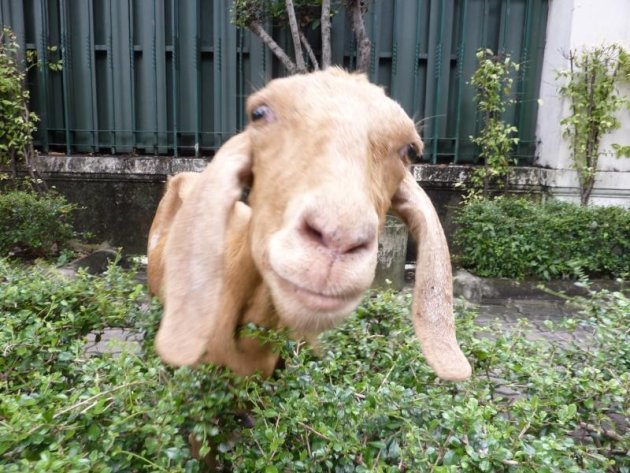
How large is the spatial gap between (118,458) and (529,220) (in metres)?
6.44

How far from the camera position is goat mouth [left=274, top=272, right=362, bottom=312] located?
1.55 meters

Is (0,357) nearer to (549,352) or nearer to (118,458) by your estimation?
(118,458)

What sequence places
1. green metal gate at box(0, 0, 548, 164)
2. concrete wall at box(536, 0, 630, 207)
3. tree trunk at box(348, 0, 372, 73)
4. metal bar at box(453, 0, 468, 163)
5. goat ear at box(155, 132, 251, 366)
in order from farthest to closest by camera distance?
green metal gate at box(0, 0, 548, 164)
metal bar at box(453, 0, 468, 163)
concrete wall at box(536, 0, 630, 207)
tree trunk at box(348, 0, 372, 73)
goat ear at box(155, 132, 251, 366)

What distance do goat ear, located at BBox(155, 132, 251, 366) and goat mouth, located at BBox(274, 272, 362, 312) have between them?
34 cm

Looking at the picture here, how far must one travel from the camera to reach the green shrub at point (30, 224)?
685 centimetres

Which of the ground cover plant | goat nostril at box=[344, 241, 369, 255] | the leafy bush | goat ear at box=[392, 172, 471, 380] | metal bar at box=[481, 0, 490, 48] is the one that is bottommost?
the leafy bush

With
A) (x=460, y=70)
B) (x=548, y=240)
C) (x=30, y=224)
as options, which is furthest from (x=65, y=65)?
(x=548, y=240)

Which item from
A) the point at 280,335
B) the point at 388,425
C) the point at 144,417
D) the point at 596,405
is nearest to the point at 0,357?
the point at 144,417

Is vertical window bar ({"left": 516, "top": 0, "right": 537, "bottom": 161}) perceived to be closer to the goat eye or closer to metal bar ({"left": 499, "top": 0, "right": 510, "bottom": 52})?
metal bar ({"left": 499, "top": 0, "right": 510, "bottom": 52})

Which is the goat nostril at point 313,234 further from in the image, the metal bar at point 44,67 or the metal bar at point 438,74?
the metal bar at point 44,67

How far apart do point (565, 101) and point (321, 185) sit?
24.7ft

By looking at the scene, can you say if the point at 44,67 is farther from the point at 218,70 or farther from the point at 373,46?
the point at 373,46

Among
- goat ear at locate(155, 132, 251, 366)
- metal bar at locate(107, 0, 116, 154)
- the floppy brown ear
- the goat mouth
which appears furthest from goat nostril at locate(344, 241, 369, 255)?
metal bar at locate(107, 0, 116, 154)

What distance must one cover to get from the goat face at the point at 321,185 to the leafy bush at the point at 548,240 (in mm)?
5323
